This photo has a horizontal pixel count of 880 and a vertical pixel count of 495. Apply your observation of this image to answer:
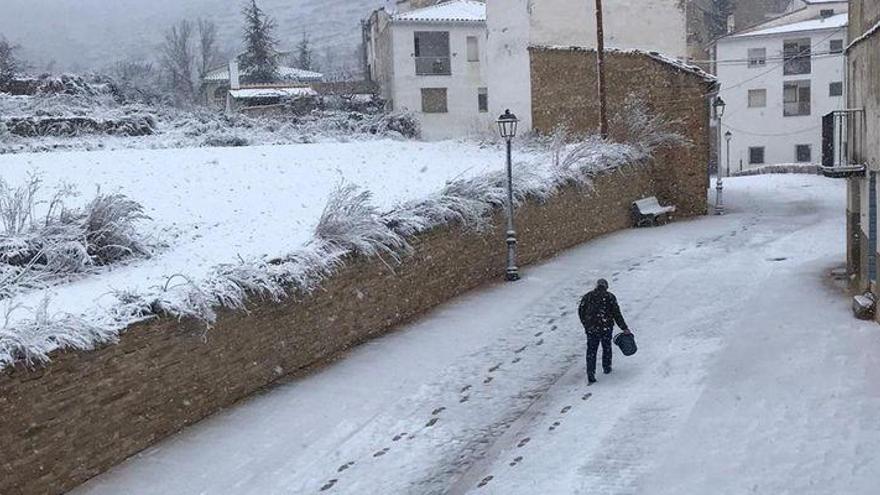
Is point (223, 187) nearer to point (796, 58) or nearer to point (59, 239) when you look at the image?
point (59, 239)

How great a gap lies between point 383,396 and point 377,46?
40884 millimetres

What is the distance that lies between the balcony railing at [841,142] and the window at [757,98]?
1387 inches

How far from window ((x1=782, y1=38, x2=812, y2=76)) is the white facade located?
20344 millimetres

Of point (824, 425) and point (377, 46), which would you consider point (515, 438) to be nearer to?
point (824, 425)

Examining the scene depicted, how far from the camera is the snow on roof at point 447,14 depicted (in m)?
43.1

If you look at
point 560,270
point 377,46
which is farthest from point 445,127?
point 560,270

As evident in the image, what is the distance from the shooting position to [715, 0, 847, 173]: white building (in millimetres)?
46375

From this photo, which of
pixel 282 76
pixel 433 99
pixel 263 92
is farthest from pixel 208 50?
pixel 433 99

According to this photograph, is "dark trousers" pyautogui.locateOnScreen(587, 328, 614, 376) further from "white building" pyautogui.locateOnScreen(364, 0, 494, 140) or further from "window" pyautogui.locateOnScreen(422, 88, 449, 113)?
"window" pyautogui.locateOnScreen(422, 88, 449, 113)

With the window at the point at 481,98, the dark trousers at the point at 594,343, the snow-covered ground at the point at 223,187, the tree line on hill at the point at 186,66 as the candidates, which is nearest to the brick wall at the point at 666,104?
the snow-covered ground at the point at 223,187

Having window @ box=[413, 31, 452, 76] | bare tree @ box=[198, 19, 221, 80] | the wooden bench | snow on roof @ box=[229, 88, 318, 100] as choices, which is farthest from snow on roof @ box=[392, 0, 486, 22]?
bare tree @ box=[198, 19, 221, 80]

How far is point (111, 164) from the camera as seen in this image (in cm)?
1783

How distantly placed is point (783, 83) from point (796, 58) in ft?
4.87

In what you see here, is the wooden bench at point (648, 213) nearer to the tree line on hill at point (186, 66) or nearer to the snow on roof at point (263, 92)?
the tree line on hill at point (186, 66)
